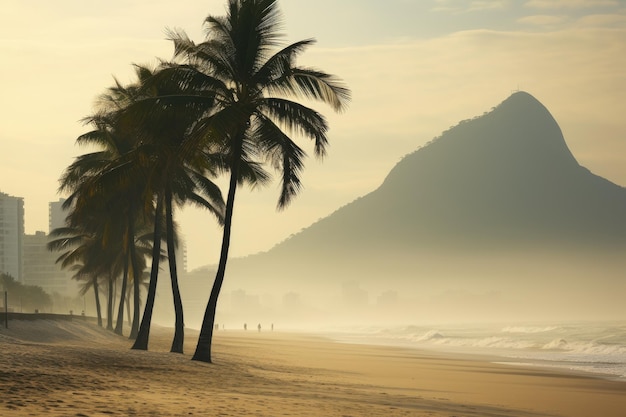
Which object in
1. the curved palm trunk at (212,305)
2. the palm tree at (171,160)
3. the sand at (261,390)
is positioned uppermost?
the palm tree at (171,160)

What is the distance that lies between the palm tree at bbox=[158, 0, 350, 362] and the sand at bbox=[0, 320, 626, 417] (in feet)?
15.8

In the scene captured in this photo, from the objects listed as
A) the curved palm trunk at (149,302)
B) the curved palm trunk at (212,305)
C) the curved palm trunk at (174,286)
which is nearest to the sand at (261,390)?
the curved palm trunk at (212,305)

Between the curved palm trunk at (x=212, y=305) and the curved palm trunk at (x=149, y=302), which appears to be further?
the curved palm trunk at (x=149, y=302)

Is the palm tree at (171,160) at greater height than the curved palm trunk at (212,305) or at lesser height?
greater

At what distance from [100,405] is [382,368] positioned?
76.6ft

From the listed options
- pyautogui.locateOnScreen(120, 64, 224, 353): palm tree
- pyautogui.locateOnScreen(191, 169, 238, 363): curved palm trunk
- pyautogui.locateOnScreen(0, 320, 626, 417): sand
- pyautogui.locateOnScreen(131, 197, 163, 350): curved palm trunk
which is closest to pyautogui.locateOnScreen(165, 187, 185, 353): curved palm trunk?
pyautogui.locateOnScreen(120, 64, 224, 353): palm tree

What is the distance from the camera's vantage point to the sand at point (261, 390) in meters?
15.9

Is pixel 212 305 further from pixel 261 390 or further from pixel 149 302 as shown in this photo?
pixel 149 302

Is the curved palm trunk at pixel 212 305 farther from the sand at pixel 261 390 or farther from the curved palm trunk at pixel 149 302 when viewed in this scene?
the curved palm trunk at pixel 149 302

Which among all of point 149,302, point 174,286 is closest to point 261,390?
point 174,286

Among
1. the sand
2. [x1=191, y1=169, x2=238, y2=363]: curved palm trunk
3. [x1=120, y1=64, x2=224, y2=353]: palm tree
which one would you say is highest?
[x1=120, y1=64, x2=224, y2=353]: palm tree

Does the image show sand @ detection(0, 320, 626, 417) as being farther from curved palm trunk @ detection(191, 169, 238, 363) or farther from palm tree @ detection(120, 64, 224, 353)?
palm tree @ detection(120, 64, 224, 353)

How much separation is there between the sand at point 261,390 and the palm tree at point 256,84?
15.8 ft

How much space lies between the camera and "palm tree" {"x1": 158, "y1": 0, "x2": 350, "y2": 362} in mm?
28156
